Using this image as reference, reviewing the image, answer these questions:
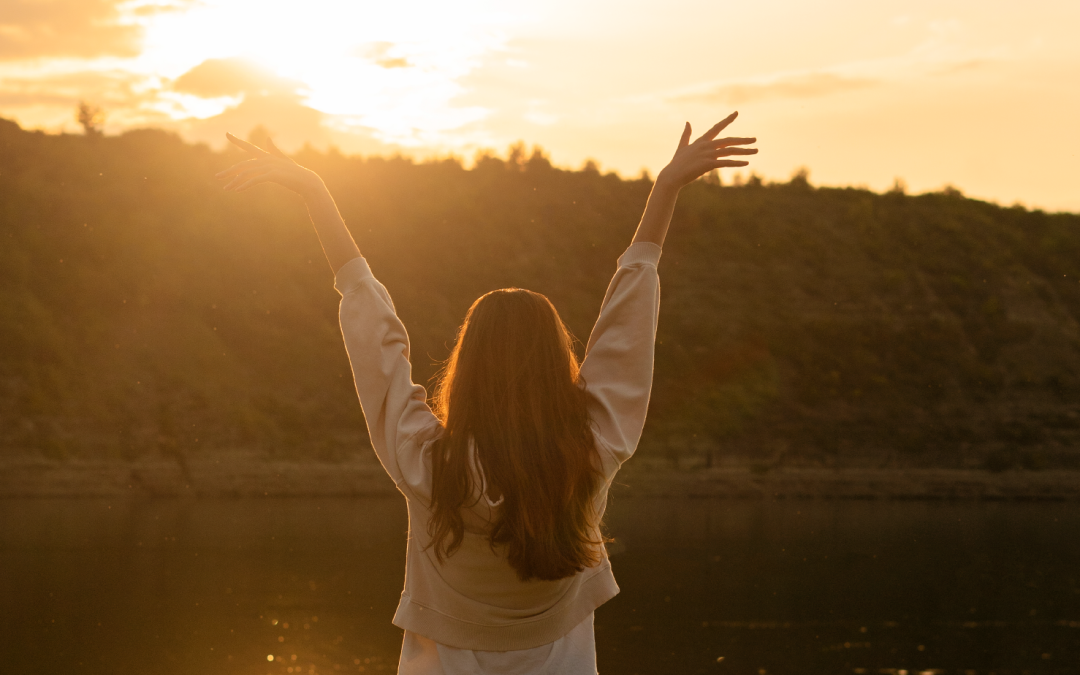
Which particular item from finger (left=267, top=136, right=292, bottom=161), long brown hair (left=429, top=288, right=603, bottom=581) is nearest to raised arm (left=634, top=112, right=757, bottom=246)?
long brown hair (left=429, top=288, right=603, bottom=581)

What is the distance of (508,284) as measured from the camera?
40.3 metres

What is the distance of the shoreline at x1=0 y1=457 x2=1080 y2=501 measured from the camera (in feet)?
89.8

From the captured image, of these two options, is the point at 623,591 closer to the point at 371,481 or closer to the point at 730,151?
the point at 371,481

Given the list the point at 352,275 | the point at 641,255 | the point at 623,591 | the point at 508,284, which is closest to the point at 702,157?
the point at 641,255

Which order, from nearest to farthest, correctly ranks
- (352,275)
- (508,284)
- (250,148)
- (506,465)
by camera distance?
(506,465) < (352,275) < (250,148) < (508,284)

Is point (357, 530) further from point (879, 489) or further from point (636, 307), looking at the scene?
point (636, 307)

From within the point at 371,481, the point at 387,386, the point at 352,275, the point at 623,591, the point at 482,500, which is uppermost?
the point at 352,275

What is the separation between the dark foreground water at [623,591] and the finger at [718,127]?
1126 cm

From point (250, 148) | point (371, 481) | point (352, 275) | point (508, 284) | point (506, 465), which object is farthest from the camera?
point (508, 284)

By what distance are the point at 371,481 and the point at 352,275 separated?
28209 millimetres

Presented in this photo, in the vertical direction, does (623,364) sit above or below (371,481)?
above

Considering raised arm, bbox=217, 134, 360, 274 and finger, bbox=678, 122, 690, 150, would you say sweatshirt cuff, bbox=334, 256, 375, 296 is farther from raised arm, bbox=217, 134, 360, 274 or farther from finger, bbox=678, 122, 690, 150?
finger, bbox=678, 122, 690, 150

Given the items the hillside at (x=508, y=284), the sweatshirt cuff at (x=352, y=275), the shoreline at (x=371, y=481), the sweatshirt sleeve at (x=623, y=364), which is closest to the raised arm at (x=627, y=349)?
the sweatshirt sleeve at (x=623, y=364)

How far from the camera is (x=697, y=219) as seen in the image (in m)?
48.6
